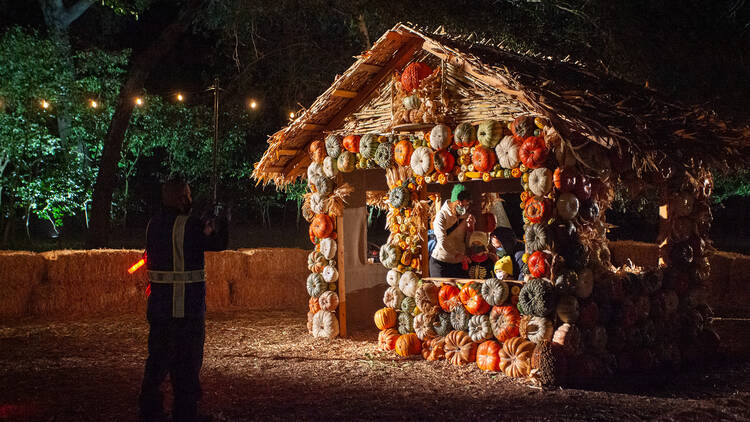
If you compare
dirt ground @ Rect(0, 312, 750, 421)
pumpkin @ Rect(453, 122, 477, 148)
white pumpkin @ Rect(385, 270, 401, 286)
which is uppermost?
pumpkin @ Rect(453, 122, 477, 148)

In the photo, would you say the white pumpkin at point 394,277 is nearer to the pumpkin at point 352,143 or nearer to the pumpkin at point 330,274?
the pumpkin at point 330,274

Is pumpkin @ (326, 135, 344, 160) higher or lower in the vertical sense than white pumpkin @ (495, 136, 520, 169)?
higher

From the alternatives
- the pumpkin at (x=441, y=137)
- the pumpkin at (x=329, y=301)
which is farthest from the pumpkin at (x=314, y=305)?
the pumpkin at (x=441, y=137)

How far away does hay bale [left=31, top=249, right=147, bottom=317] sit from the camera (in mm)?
12188

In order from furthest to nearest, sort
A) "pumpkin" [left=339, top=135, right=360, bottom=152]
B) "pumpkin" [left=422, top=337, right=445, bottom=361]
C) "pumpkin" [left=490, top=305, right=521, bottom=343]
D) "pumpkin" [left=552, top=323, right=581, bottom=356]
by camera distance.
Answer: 1. "pumpkin" [left=339, top=135, right=360, bottom=152]
2. "pumpkin" [left=422, top=337, right=445, bottom=361]
3. "pumpkin" [left=490, top=305, right=521, bottom=343]
4. "pumpkin" [left=552, top=323, right=581, bottom=356]

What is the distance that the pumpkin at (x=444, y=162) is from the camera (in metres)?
8.74

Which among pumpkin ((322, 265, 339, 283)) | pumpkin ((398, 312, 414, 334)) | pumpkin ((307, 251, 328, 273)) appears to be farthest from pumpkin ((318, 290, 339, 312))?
pumpkin ((398, 312, 414, 334))

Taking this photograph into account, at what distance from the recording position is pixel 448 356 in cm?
868

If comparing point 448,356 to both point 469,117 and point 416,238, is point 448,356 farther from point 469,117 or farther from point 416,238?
point 469,117

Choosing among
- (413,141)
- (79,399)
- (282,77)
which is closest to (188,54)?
(282,77)

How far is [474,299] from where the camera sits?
840cm

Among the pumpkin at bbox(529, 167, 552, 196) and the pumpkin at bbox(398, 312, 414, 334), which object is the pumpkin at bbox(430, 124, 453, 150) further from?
the pumpkin at bbox(398, 312, 414, 334)

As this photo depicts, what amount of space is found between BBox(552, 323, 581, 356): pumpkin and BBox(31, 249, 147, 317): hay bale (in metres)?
7.94

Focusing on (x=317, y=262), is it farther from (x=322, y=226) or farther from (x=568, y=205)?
(x=568, y=205)
